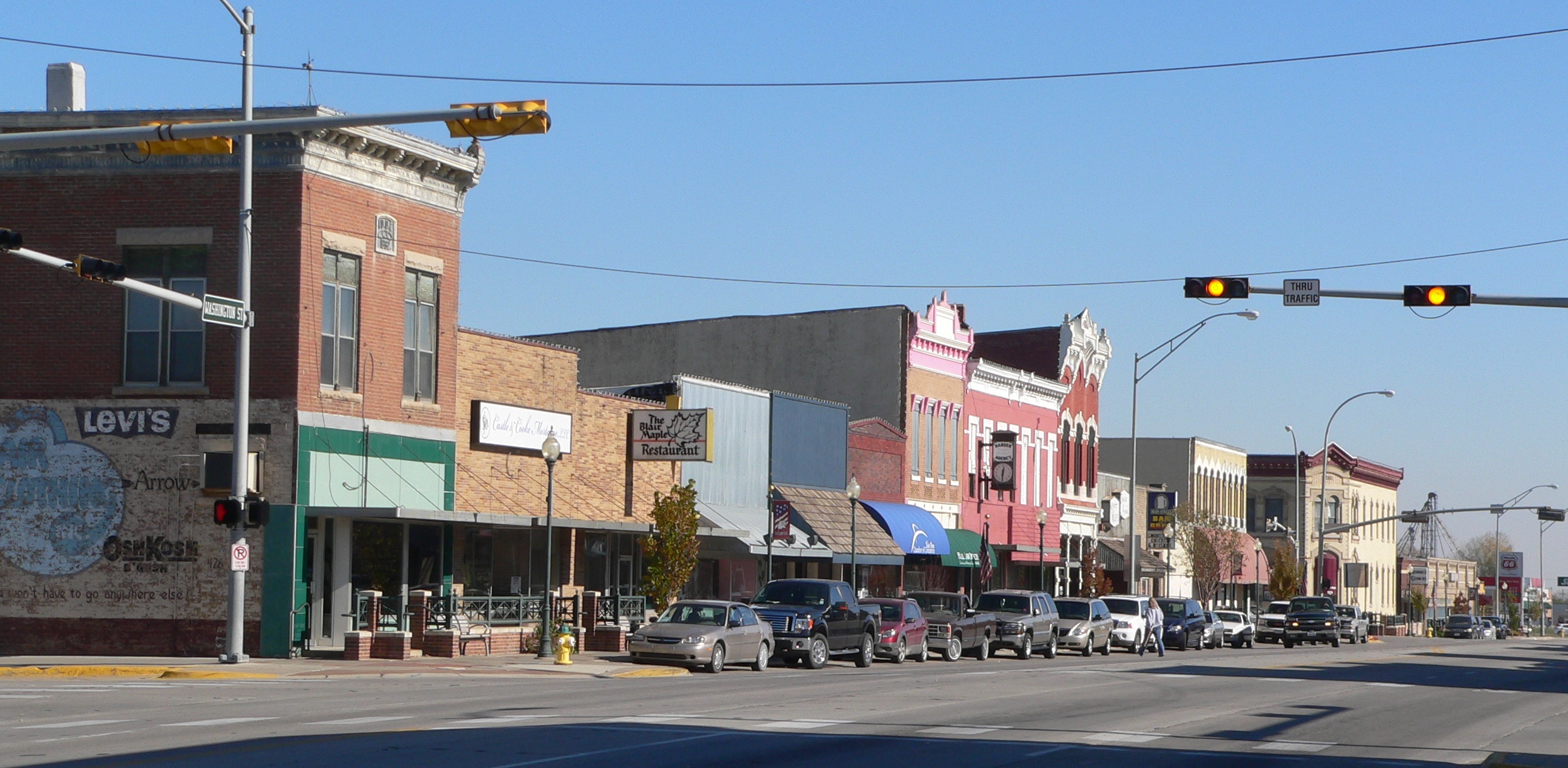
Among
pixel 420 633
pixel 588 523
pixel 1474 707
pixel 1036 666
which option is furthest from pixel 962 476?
pixel 1474 707

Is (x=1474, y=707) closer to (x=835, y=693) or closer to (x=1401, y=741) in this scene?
(x=1401, y=741)

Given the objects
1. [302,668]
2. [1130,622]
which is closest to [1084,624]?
[1130,622]

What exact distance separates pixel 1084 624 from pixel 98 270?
3050 cm

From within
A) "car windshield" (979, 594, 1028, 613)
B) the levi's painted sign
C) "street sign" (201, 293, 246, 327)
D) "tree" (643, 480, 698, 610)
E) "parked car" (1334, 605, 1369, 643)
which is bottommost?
"parked car" (1334, 605, 1369, 643)

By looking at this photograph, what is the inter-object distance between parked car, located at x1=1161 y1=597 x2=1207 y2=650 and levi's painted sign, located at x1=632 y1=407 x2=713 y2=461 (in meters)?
21.6

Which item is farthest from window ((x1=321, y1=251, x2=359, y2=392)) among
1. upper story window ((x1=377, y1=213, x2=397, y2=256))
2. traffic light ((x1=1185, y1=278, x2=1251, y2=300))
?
traffic light ((x1=1185, y1=278, x2=1251, y2=300))

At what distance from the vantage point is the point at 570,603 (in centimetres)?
3847

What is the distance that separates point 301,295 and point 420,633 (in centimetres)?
682

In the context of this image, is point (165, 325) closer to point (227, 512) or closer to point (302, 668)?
point (227, 512)

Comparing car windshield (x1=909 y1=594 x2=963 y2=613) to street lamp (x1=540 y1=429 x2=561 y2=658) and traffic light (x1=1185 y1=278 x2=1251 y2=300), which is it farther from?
traffic light (x1=1185 y1=278 x2=1251 y2=300)

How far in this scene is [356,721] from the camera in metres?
18.2

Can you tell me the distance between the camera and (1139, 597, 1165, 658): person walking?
5000 centimetres

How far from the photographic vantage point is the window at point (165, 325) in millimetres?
31828

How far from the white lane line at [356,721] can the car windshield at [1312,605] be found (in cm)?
5170
